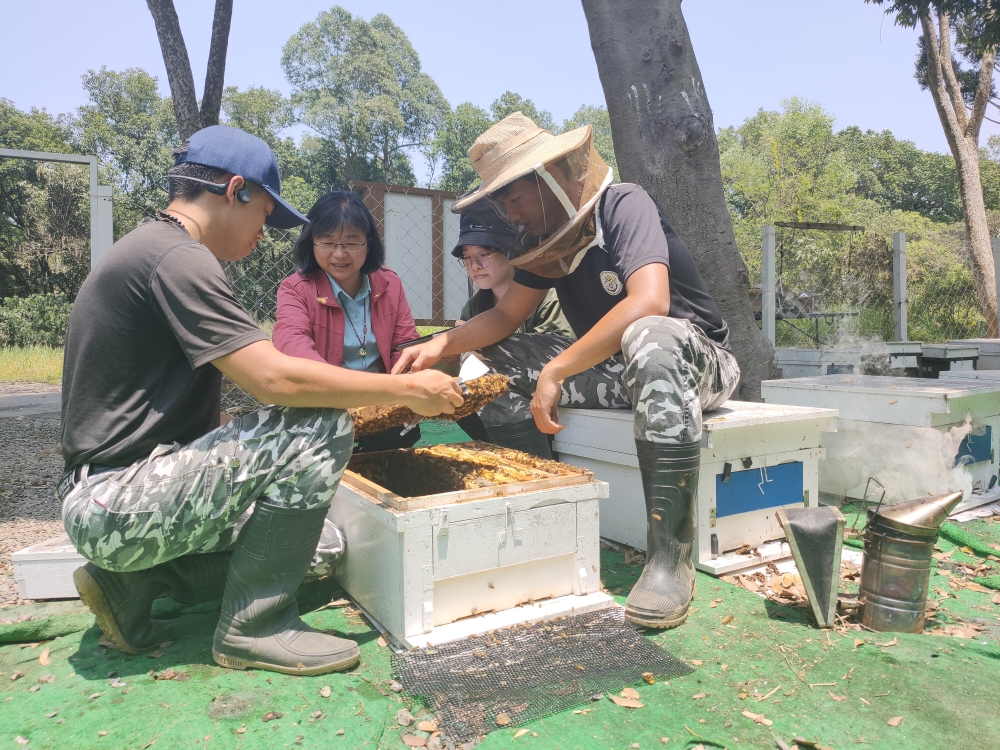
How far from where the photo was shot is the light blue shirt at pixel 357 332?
2.90m

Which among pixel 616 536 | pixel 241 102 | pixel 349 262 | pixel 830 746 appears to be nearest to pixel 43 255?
pixel 349 262

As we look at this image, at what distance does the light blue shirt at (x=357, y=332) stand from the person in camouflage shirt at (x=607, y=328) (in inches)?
12.3

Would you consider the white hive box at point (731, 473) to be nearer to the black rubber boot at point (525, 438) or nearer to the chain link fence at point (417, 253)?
the black rubber boot at point (525, 438)

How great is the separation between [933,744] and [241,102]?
44353 mm

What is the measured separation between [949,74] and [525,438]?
1132 cm

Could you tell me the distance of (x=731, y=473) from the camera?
2.40 meters

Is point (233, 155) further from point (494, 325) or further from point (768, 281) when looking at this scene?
point (768, 281)

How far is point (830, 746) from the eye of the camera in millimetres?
1410

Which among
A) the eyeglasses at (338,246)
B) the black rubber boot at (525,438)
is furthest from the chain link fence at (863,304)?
the eyeglasses at (338,246)

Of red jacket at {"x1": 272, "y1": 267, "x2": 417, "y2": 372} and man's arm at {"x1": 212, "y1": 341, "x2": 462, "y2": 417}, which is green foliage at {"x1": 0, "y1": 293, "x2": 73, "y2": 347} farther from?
man's arm at {"x1": 212, "y1": 341, "x2": 462, "y2": 417}

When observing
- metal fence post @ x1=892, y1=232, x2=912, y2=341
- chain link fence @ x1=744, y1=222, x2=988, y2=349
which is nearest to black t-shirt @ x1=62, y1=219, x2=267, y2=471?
chain link fence @ x1=744, y1=222, x2=988, y2=349

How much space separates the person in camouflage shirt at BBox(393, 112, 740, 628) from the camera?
6.73 ft

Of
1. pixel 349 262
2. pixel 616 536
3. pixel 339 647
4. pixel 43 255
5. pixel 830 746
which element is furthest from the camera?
pixel 43 255

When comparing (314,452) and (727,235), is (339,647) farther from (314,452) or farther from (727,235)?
(727,235)
